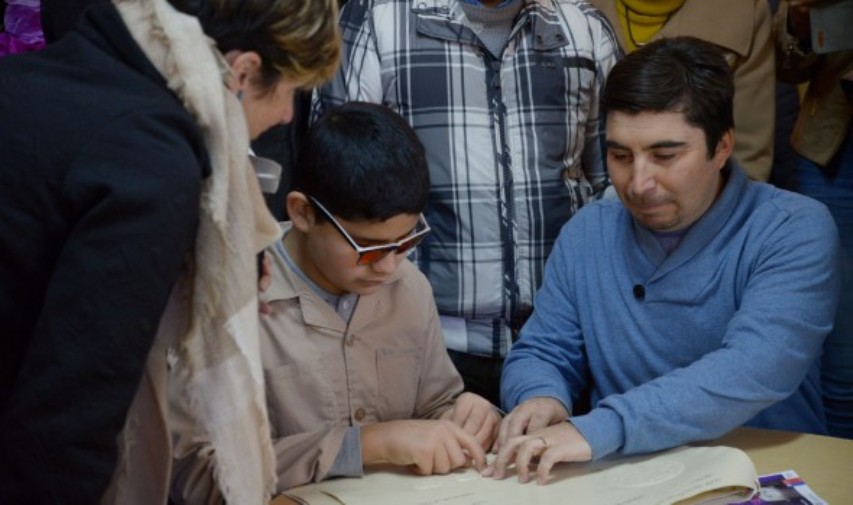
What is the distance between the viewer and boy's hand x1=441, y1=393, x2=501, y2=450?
167 centimetres

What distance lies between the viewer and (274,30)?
115cm

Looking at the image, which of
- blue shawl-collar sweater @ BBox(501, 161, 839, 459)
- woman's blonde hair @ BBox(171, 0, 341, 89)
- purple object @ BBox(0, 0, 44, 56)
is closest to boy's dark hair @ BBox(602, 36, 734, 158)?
blue shawl-collar sweater @ BBox(501, 161, 839, 459)

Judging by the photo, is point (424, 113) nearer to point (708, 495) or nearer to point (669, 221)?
point (669, 221)

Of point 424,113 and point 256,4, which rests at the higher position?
point 256,4

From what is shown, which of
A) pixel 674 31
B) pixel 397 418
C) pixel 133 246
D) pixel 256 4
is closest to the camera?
pixel 133 246

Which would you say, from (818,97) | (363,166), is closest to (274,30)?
(363,166)

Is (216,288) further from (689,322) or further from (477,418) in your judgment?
(689,322)

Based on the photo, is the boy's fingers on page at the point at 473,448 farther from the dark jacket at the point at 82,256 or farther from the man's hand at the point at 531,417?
the dark jacket at the point at 82,256

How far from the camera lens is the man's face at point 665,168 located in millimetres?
1836

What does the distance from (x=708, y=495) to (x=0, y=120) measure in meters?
1.04

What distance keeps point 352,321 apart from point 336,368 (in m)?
0.08

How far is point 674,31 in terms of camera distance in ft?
8.02

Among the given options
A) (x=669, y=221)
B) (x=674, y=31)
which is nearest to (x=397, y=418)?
(x=669, y=221)

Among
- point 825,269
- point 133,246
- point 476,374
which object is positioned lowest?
point 476,374
